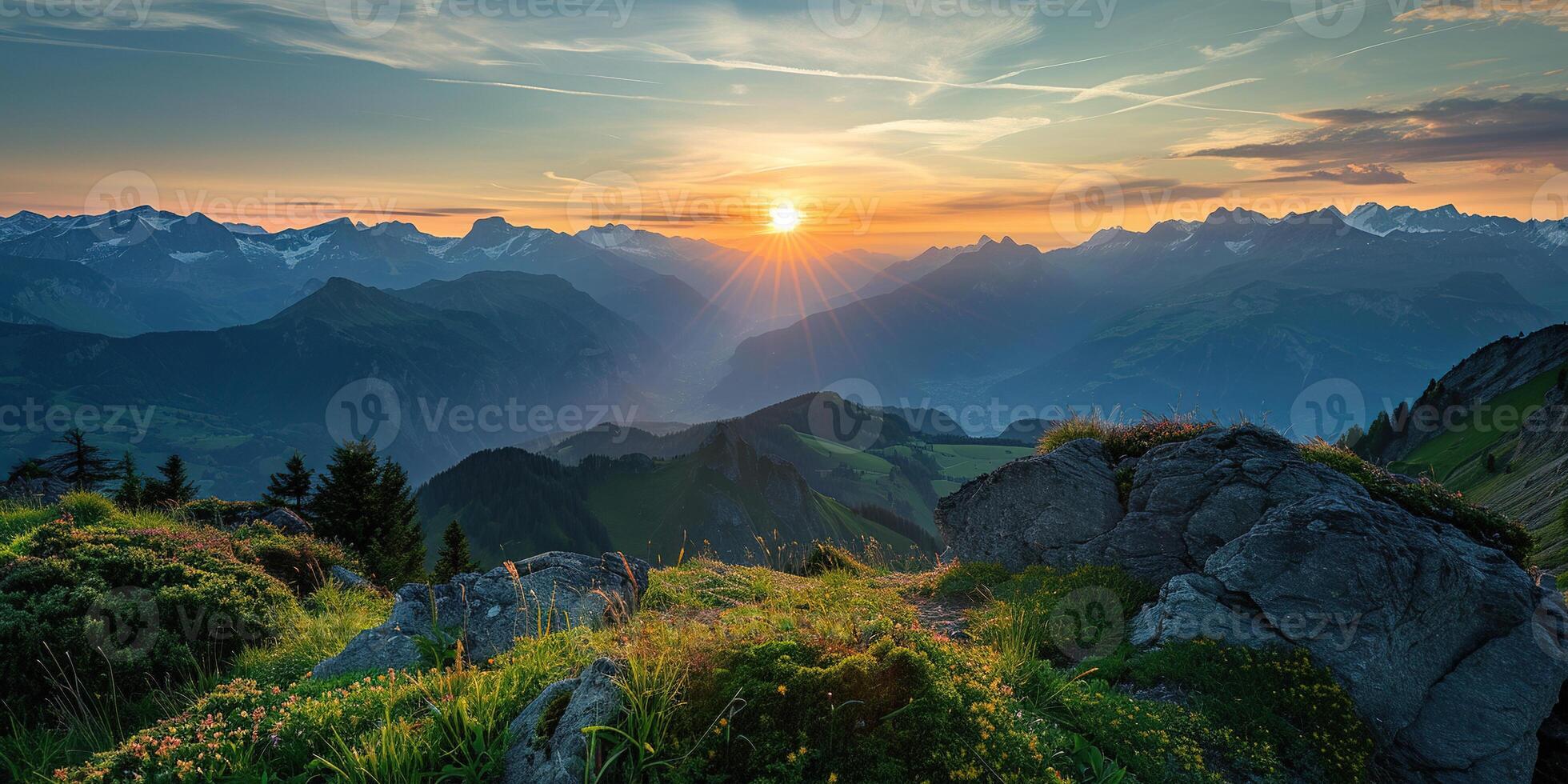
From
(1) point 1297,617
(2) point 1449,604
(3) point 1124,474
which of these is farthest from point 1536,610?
(3) point 1124,474

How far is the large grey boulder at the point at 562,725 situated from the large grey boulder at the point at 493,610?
2.37 metres

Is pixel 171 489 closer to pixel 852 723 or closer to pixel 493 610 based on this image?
pixel 493 610

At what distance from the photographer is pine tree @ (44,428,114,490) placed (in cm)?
3481

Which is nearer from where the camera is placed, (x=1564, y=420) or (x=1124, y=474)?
(x=1124, y=474)

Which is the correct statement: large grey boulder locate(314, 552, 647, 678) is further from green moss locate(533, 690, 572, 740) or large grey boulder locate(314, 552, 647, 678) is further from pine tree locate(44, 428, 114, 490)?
pine tree locate(44, 428, 114, 490)

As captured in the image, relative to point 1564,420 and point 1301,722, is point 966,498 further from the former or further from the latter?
point 1564,420

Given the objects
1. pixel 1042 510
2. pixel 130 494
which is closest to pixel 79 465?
pixel 130 494

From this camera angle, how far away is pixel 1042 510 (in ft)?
50.5

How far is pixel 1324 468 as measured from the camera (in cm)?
1323

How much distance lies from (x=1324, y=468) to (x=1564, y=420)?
105134 millimetres

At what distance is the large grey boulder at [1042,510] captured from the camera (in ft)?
48.5

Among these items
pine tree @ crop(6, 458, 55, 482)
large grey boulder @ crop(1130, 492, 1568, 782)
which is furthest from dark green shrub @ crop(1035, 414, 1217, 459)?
pine tree @ crop(6, 458, 55, 482)

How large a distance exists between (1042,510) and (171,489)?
133ft

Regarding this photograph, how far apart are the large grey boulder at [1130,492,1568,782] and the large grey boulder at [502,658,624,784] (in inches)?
317
